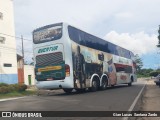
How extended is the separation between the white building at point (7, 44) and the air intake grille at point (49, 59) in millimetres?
19975

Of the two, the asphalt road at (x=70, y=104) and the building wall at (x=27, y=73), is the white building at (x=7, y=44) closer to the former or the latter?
the building wall at (x=27, y=73)

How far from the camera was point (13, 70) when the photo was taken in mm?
41469

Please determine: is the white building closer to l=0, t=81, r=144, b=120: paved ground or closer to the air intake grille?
the air intake grille

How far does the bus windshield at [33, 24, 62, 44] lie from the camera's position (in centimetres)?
1947

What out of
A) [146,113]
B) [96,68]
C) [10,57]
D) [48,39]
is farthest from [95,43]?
[10,57]

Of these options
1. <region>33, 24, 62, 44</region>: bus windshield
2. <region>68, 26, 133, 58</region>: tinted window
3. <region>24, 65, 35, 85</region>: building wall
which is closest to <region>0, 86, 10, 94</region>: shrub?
<region>33, 24, 62, 44</region>: bus windshield

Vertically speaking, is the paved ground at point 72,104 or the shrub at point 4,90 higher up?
the shrub at point 4,90

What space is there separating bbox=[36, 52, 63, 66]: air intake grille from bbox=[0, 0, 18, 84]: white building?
65.5 ft

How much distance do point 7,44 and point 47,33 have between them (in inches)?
868

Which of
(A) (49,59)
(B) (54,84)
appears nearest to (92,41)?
(A) (49,59)

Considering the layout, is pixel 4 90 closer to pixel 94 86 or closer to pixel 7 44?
pixel 94 86

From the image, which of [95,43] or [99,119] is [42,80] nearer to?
[95,43]

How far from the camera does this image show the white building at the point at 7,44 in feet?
129

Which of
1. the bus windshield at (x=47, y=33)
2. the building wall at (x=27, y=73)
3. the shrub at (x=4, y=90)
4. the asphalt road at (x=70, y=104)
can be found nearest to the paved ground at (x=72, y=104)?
the asphalt road at (x=70, y=104)
